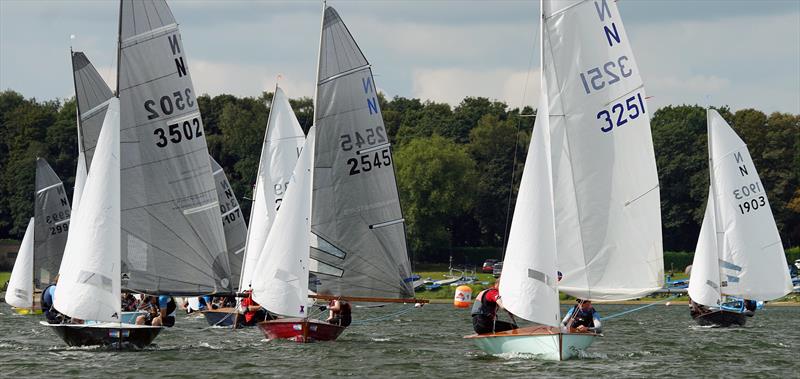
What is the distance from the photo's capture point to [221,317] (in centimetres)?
4466

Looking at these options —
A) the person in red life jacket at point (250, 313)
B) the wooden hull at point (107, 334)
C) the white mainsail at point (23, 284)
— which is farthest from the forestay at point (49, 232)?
the wooden hull at point (107, 334)

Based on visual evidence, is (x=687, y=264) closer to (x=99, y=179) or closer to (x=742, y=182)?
(x=742, y=182)

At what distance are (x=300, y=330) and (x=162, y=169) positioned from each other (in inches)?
208

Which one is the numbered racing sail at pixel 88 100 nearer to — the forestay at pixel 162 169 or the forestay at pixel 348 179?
the forestay at pixel 162 169

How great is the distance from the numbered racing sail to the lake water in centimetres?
494

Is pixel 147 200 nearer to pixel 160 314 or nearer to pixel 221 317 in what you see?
pixel 160 314

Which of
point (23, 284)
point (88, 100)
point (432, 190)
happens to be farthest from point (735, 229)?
point (432, 190)

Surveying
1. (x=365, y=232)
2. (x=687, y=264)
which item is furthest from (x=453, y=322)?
(x=687, y=264)

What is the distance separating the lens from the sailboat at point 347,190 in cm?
3559

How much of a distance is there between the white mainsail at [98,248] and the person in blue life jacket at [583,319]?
376 inches

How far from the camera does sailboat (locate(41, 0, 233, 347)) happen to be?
98.6ft

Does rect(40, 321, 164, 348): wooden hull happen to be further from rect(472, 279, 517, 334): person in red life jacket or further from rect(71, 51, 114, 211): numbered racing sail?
rect(472, 279, 517, 334): person in red life jacket

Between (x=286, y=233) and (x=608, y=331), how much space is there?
13901 millimetres

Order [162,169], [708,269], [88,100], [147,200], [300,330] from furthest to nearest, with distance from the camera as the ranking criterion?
1. [708,269]
2. [88,100]
3. [300,330]
4. [162,169]
5. [147,200]
